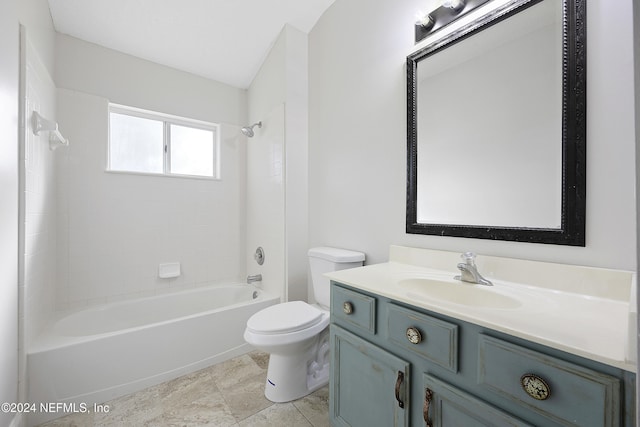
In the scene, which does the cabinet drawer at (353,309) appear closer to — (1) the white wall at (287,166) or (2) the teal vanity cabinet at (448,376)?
(2) the teal vanity cabinet at (448,376)

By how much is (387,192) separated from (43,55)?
2.43 m

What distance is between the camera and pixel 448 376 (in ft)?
Answer: 2.70

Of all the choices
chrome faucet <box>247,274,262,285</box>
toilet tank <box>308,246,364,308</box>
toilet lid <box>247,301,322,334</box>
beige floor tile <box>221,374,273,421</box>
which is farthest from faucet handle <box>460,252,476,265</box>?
chrome faucet <box>247,274,262,285</box>

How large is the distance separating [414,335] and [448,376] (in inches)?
5.7

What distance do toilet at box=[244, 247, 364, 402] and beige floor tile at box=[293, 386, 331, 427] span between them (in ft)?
0.11

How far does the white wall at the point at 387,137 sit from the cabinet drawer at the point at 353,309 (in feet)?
1.79

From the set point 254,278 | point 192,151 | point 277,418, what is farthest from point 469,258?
point 192,151

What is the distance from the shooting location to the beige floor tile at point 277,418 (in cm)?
141

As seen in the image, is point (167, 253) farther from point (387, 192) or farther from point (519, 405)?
point (519, 405)

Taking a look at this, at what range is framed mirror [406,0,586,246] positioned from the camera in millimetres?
970

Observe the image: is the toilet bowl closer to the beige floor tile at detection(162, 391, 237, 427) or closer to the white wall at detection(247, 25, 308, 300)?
the beige floor tile at detection(162, 391, 237, 427)

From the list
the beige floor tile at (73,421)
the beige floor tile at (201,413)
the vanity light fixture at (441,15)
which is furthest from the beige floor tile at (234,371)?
the vanity light fixture at (441,15)

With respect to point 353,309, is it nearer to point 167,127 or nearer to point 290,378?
point 290,378

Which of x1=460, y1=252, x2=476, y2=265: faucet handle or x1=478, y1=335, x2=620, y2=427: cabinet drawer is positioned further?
x1=460, y1=252, x2=476, y2=265: faucet handle
